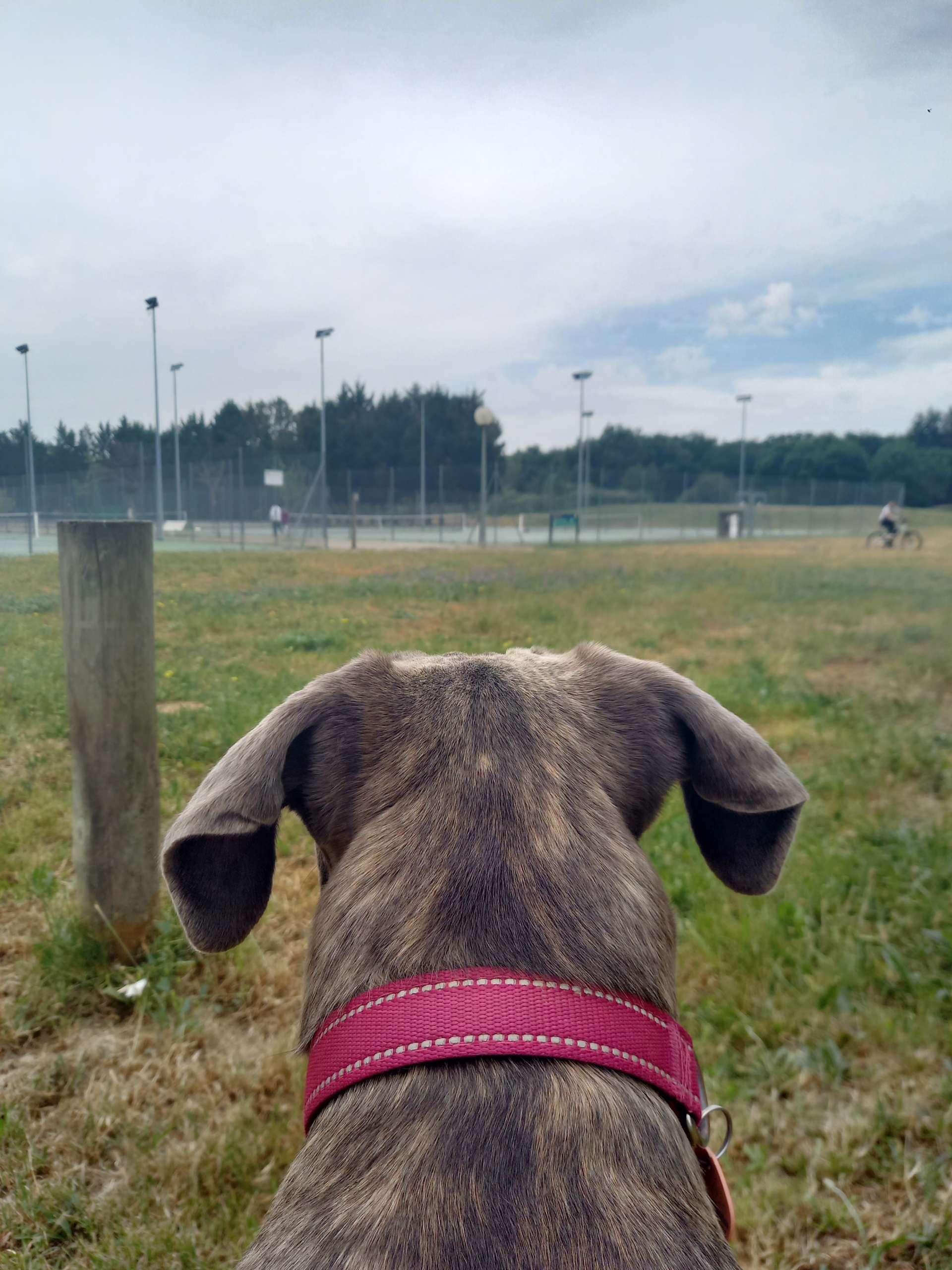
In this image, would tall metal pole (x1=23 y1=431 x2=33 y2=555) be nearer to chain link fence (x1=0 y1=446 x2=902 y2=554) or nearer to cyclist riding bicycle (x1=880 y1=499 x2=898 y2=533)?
chain link fence (x1=0 y1=446 x2=902 y2=554)

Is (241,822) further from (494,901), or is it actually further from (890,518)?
(890,518)

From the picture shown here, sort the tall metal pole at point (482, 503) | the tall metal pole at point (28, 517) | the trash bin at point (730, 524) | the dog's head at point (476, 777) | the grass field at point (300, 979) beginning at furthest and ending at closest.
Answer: the trash bin at point (730, 524)
the tall metal pole at point (482, 503)
the tall metal pole at point (28, 517)
the grass field at point (300, 979)
the dog's head at point (476, 777)

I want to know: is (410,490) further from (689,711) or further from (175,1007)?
(689,711)

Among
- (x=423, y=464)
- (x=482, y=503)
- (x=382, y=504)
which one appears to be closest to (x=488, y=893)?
(x=382, y=504)

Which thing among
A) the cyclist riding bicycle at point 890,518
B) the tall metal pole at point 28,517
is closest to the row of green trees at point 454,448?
the tall metal pole at point 28,517

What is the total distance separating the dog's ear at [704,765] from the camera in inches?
63.9

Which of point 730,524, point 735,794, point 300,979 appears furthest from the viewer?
point 730,524

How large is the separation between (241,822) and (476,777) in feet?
1.27

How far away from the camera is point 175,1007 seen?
2818mm

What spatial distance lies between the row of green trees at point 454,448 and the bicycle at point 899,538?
0.62 meters

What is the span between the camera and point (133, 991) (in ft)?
9.32

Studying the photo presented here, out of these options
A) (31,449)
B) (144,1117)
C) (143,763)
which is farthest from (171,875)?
(31,449)

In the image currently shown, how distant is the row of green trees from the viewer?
380 centimetres

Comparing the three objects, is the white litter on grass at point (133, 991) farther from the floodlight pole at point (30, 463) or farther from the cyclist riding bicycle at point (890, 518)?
the cyclist riding bicycle at point (890, 518)
